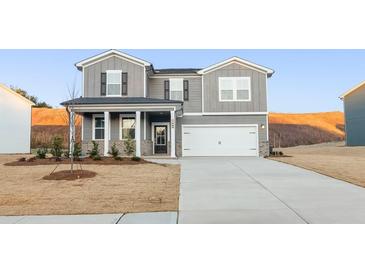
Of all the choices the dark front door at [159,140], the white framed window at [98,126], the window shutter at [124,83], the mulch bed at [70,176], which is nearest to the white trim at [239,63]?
the dark front door at [159,140]

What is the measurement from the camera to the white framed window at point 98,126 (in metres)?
20.2

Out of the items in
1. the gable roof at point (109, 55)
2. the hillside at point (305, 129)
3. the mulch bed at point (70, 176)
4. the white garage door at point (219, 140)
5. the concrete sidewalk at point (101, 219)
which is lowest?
the concrete sidewalk at point (101, 219)

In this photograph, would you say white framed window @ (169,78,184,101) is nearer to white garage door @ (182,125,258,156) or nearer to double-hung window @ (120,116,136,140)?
white garage door @ (182,125,258,156)

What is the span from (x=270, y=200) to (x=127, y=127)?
572 inches

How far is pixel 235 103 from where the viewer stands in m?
20.9

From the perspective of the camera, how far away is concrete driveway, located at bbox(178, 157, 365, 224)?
5.62 m

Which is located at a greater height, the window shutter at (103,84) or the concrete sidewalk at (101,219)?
the window shutter at (103,84)

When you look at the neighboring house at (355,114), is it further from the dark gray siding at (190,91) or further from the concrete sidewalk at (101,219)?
the concrete sidewalk at (101,219)

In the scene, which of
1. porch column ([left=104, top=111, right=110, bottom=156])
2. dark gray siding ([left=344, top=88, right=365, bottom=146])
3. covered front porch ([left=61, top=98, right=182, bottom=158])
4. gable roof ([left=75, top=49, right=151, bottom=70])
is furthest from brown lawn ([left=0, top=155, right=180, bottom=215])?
dark gray siding ([left=344, top=88, right=365, bottom=146])

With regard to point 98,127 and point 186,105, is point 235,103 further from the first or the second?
point 98,127

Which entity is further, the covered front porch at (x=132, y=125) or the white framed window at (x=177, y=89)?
the white framed window at (x=177, y=89)

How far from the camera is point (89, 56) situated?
20297 millimetres

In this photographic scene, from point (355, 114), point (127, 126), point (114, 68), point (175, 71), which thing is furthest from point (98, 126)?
point (355, 114)

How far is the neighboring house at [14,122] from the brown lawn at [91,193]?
Result: 13.5 m
